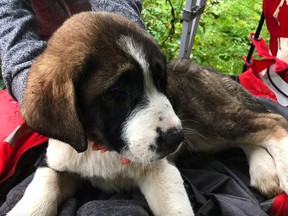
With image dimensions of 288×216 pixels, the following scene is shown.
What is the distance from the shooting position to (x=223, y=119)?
2785mm

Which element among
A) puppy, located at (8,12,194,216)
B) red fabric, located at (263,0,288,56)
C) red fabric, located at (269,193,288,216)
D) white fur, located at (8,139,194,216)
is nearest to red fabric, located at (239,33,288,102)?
red fabric, located at (263,0,288,56)

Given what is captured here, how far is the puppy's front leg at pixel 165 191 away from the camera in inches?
89.4

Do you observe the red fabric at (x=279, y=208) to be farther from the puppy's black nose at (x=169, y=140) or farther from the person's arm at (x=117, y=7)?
the person's arm at (x=117, y=7)

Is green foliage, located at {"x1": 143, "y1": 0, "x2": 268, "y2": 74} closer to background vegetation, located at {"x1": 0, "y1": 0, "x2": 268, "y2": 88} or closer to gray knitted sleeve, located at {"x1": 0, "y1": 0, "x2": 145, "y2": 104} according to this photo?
background vegetation, located at {"x1": 0, "y1": 0, "x2": 268, "y2": 88}

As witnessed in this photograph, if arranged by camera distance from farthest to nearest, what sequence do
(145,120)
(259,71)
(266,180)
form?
(259,71)
(266,180)
(145,120)

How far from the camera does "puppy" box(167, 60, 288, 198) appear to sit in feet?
8.95

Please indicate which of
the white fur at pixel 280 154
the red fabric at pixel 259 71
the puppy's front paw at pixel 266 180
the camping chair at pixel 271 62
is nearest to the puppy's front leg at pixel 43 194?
the puppy's front paw at pixel 266 180

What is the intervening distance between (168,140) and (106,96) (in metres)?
0.37

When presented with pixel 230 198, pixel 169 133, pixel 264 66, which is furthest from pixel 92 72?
pixel 264 66

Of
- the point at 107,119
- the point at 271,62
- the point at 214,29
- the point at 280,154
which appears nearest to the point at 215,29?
the point at 214,29

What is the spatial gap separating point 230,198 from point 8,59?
169 centimetres

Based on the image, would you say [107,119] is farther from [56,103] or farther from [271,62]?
[271,62]

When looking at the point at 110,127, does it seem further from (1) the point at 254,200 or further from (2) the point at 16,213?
(1) the point at 254,200

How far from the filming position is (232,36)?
600 cm
